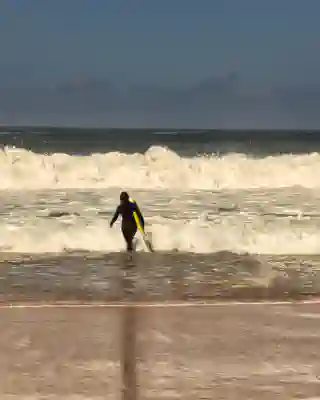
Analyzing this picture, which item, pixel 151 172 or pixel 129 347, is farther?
pixel 151 172

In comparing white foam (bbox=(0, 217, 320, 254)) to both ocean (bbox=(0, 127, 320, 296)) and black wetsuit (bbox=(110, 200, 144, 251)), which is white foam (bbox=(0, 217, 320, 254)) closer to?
ocean (bbox=(0, 127, 320, 296))

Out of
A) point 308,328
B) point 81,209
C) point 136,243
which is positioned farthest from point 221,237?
point 308,328

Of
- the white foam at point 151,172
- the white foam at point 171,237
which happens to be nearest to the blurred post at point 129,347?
the white foam at point 171,237

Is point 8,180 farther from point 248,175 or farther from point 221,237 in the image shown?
point 221,237

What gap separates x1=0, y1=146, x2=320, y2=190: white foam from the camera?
27859mm

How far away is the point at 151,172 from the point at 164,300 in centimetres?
2113

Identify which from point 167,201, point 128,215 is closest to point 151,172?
point 167,201

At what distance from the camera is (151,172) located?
29438 mm

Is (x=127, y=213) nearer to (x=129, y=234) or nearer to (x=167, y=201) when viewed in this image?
(x=129, y=234)

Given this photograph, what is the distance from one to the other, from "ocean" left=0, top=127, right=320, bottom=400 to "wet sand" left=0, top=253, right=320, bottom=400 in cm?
2

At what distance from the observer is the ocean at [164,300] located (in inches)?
209

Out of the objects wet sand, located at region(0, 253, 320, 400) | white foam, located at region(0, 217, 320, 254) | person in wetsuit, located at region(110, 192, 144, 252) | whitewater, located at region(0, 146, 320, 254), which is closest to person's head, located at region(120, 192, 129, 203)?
person in wetsuit, located at region(110, 192, 144, 252)

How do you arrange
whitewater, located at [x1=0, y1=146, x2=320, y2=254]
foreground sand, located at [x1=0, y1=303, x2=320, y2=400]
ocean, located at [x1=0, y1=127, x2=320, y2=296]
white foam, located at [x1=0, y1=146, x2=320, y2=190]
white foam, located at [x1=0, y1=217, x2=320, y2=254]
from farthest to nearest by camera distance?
white foam, located at [x1=0, y1=146, x2=320, y2=190] → whitewater, located at [x1=0, y1=146, x2=320, y2=254] → white foam, located at [x1=0, y1=217, x2=320, y2=254] → ocean, located at [x1=0, y1=127, x2=320, y2=296] → foreground sand, located at [x1=0, y1=303, x2=320, y2=400]

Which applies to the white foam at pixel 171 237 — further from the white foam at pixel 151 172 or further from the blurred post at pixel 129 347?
the white foam at pixel 151 172
